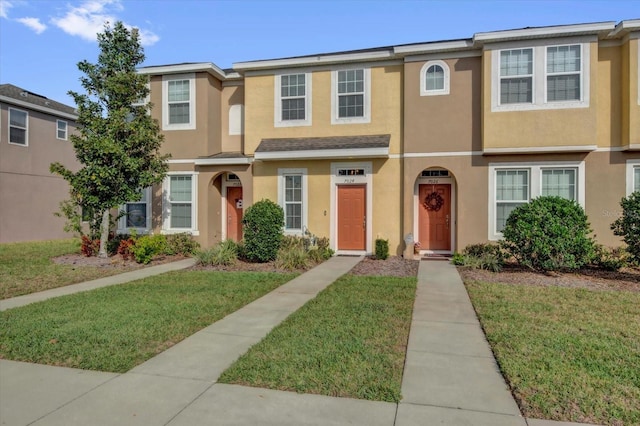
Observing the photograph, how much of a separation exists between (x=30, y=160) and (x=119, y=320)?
16.9 m

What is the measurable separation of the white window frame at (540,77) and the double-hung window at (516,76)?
0.32 feet

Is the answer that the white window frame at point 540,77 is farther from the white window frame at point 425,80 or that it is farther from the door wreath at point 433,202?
the door wreath at point 433,202

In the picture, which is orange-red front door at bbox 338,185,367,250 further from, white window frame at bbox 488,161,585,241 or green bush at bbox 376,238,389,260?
white window frame at bbox 488,161,585,241

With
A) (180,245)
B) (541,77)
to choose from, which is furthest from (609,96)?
(180,245)

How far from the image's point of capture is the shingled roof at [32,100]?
705 inches

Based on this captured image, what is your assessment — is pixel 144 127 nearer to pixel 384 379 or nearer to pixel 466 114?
pixel 466 114

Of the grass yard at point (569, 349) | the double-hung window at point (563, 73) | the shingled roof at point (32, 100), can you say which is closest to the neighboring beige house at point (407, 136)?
the double-hung window at point (563, 73)

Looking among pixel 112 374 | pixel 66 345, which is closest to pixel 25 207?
pixel 66 345

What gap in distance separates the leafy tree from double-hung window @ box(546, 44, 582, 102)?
476 inches

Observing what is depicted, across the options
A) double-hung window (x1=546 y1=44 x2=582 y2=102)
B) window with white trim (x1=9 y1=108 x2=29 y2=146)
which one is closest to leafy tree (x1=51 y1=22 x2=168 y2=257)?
window with white trim (x1=9 y1=108 x2=29 y2=146)

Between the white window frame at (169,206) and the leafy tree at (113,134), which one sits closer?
the leafy tree at (113,134)

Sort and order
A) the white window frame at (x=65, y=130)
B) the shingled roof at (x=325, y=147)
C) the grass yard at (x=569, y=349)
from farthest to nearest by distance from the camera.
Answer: the white window frame at (x=65, y=130)
the shingled roof at (x=325, y=147)
the grass yard at (x=569, y=349)

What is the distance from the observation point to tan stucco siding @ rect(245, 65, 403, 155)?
13.3 meters

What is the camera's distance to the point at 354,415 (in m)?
3.48
